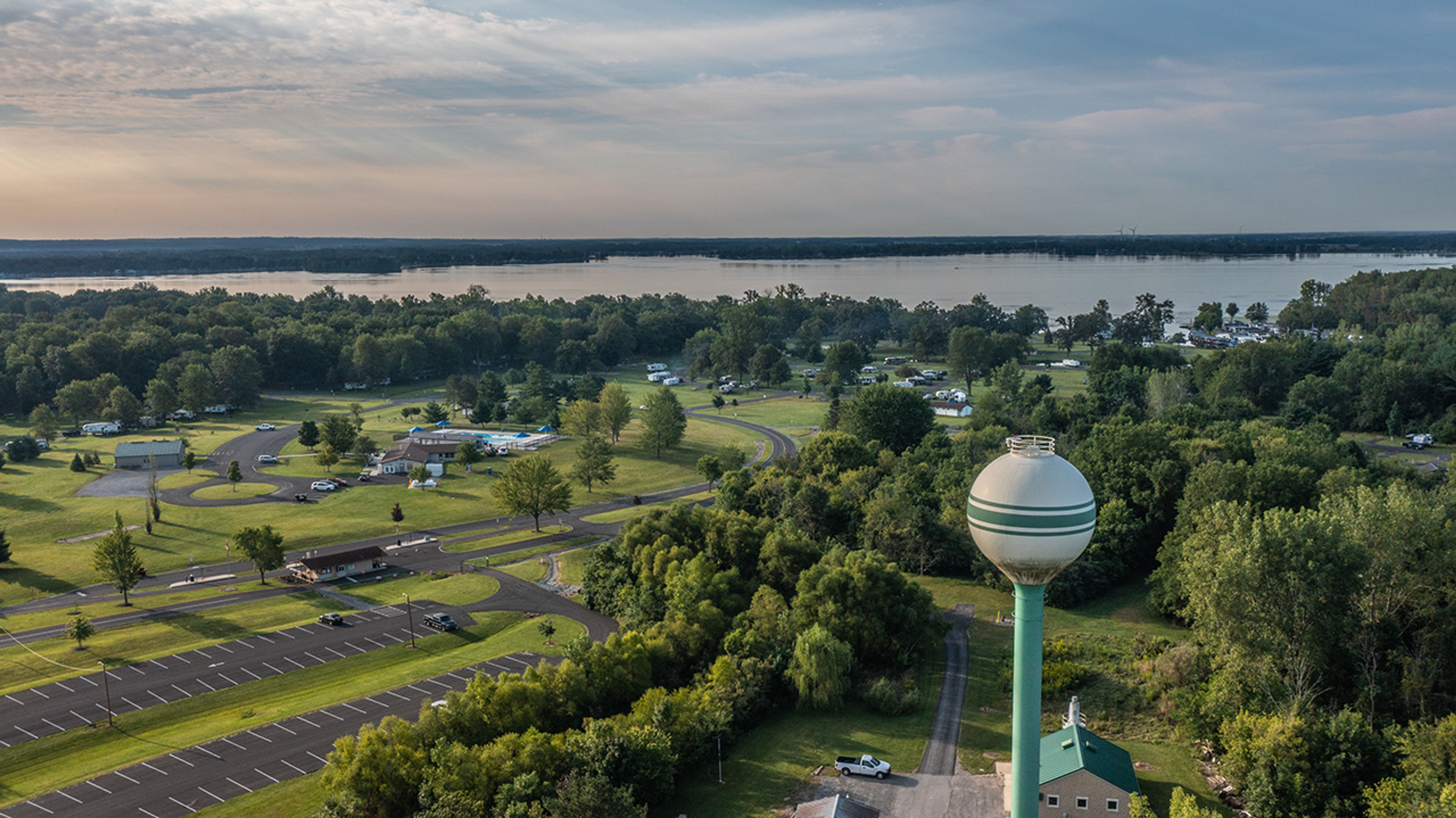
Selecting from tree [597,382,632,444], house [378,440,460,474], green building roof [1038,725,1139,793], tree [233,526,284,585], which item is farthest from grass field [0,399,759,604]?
green building roof [1038,725,1139,793]

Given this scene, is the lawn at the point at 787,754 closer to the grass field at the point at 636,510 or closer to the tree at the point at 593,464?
the grass field at the point at 636,510

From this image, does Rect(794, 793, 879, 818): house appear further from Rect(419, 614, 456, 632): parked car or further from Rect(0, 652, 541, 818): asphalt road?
Rect(419, 614, 456, 632): parked car

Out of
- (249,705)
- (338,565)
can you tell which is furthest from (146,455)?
(249,705)

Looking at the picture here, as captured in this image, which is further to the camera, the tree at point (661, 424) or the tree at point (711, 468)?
the tree at point (661, 424)

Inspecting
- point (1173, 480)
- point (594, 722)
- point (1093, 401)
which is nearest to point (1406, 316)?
point (1093, 401)

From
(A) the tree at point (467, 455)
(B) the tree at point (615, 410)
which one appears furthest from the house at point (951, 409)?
(A) the tree at point (467, 455)

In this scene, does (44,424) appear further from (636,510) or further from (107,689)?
(107,689)
